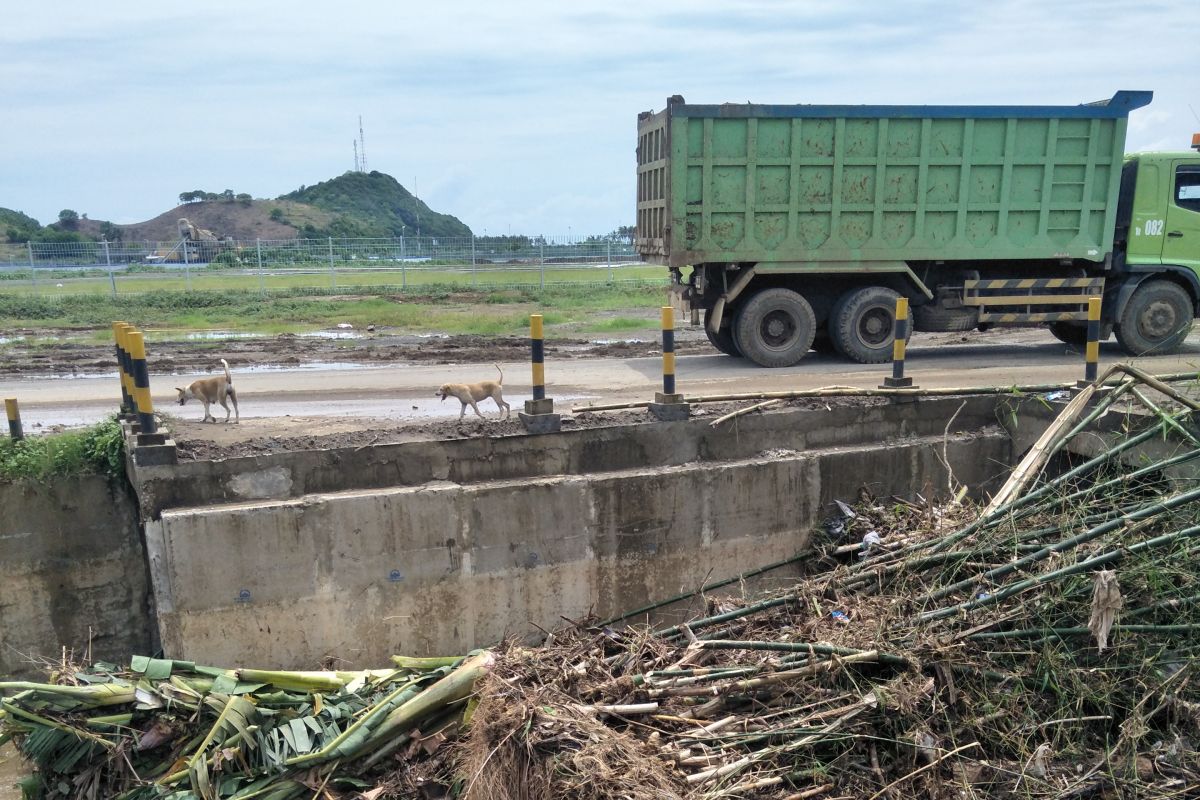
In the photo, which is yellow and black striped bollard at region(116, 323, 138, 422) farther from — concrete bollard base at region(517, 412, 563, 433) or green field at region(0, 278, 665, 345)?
green field at region(0, 278, 665, 345)

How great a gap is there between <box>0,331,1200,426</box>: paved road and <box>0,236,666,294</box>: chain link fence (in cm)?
1505

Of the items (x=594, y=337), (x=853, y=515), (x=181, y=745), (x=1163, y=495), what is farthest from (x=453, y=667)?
(x=594, y=337)

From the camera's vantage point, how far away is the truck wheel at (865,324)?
11.4 meters

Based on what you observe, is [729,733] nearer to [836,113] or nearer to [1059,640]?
[1059,640]

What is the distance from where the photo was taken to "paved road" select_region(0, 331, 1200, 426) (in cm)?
931

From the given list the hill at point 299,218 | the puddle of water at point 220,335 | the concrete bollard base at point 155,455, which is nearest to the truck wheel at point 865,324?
the concrete bollard base at point 155,455

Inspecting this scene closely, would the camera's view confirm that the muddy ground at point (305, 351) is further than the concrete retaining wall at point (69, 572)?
Yes

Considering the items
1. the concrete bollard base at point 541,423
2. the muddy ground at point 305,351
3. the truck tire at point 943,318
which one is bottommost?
the muddy ground at point 305,351

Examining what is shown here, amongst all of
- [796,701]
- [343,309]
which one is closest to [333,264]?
[343,309]

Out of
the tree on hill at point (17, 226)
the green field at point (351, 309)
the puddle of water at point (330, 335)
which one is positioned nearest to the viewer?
the puddle of water at point (330, 335)

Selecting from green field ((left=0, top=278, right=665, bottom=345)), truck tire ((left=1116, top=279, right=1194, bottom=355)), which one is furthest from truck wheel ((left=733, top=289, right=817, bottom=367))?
green field ((left=0, top=278, right=665, bottom=345))

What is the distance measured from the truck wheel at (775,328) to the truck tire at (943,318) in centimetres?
153

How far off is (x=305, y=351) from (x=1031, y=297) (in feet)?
34.0

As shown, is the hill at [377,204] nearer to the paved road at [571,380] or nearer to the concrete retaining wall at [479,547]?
the paved road at [571,380]
